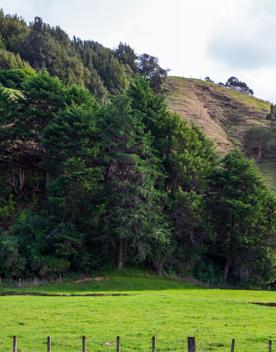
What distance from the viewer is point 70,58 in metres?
→ 113

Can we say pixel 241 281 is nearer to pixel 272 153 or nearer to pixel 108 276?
pixel 108 276

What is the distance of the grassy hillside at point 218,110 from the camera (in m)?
113

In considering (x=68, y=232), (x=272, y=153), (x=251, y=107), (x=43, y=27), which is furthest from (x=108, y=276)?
(x=251, y=107)

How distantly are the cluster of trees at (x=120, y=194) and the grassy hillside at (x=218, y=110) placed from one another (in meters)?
39.1

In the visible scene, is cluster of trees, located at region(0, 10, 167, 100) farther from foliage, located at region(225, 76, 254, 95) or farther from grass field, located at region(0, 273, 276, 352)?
grass field, located at region(0, 273, 276, 352)

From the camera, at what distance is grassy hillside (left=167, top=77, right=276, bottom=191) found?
113 meters

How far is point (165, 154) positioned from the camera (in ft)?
203

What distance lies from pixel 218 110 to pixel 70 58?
134 feet

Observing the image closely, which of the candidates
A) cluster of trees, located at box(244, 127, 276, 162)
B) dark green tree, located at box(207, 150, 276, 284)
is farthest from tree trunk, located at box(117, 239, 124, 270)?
cluster of trees, located at box(244, 127, 276, 162)

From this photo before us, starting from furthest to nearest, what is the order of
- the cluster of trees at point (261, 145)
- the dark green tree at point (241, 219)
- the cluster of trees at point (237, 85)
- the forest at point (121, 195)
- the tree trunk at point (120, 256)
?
1. the cluster of trees at point (237, 85)
2. the cluster of trees at point (261, 145)
3. the dark green tree at point (241, 219)
4. the tree trunk at point (120, 256)
5. the forest at point (121, 195)

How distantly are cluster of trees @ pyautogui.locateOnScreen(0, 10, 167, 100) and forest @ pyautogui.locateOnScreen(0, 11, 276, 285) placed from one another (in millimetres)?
40932

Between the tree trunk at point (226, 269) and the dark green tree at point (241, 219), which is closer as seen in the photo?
the dark green tree at point (241, 219)

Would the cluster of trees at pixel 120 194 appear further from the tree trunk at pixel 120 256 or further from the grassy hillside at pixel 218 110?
the grassy hillside at pixel 218 110

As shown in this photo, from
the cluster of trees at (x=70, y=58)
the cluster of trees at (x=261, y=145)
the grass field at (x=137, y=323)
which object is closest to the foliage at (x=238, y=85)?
the cluster of trees at (x=70, y=58)
